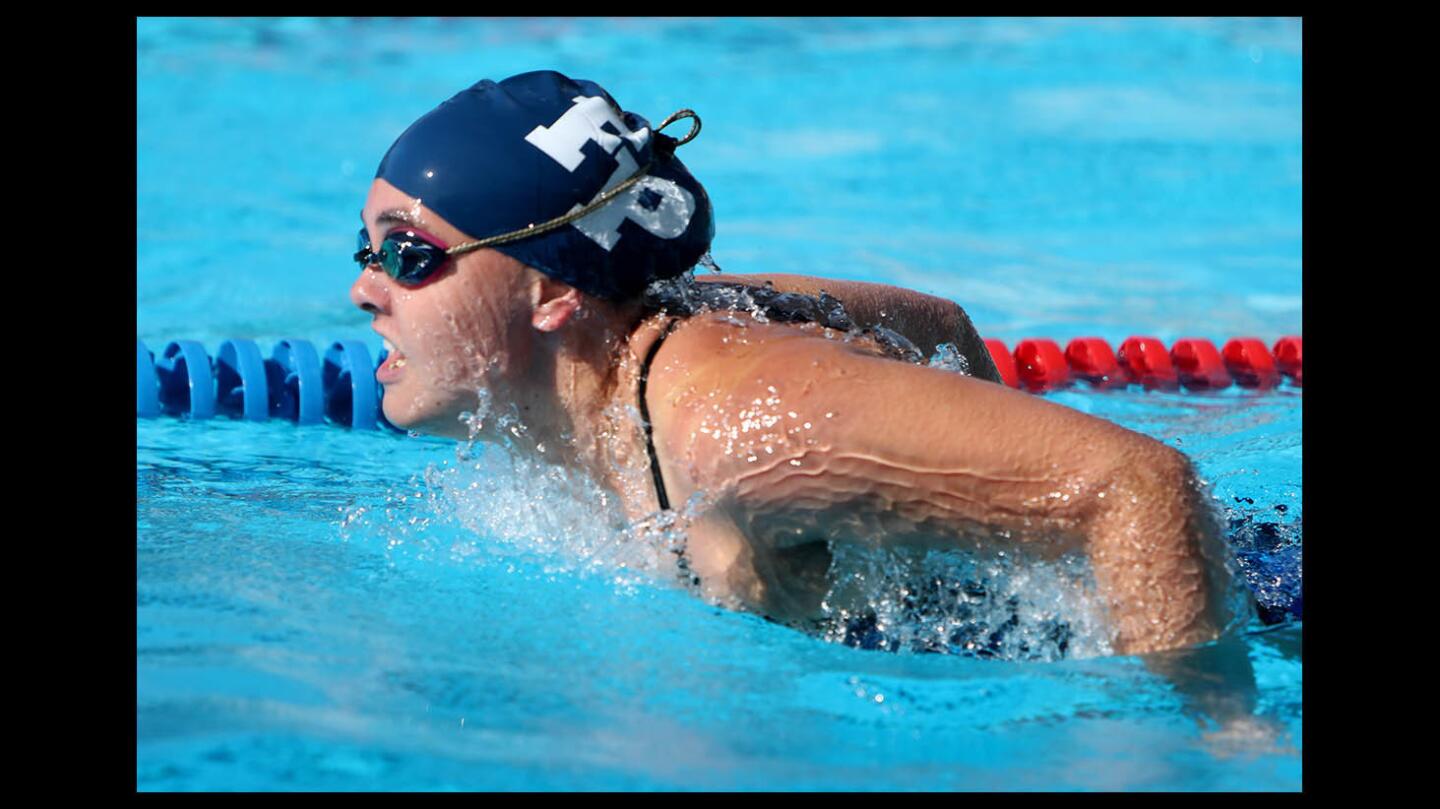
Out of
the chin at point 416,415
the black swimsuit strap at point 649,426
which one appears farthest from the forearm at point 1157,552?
the chin at point 416,415

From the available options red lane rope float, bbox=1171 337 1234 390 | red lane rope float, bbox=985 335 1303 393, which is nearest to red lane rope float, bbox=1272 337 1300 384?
red lane rope float, bbox=985 335 1303 393

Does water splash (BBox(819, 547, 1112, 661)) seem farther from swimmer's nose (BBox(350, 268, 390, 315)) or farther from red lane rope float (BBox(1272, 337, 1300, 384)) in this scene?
red lane rope float (BBox(1272, 337, 1300, 384))

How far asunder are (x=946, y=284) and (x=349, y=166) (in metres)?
3.05

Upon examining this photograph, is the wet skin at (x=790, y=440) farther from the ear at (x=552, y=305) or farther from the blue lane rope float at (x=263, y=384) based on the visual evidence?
the blue lane rope float at (x=263, y=384)

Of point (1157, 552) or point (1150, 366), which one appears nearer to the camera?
point (1157, 552)

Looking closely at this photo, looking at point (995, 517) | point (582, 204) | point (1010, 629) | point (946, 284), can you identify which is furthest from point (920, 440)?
point (946, 284)

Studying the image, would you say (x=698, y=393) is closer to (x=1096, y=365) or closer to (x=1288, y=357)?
(x=1096, y=365)

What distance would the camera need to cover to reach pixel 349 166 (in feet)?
24.1

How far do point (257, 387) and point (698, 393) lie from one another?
2273 millimetres

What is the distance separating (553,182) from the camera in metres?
2.42

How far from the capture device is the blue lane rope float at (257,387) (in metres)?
4.14

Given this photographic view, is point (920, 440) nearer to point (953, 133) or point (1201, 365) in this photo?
point (1201, 365)

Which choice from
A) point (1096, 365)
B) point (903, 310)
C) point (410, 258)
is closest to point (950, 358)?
point (903, 310)

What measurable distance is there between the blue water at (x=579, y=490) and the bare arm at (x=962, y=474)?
5.7 inches
